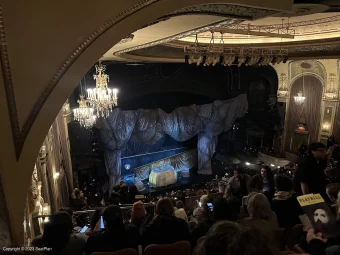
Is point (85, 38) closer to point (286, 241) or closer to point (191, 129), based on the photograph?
point (286, 241)

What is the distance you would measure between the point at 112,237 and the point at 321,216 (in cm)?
154

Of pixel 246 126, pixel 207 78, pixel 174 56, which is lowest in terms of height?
pixel 246 126

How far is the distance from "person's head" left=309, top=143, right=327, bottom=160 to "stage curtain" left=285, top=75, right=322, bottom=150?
892cm

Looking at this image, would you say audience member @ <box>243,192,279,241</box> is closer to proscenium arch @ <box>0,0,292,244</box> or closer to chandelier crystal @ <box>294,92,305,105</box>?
proscenium arch @ <box>0,0,292,244</box>

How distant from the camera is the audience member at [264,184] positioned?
4.04m

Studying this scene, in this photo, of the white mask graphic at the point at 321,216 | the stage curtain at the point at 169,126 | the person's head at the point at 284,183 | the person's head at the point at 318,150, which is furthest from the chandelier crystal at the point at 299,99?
the white mask graphic at the point at 321,216

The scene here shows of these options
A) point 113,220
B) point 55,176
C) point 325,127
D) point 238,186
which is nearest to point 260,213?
point 113,220

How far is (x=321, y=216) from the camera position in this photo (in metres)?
1.83

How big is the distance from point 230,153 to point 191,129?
283 cm

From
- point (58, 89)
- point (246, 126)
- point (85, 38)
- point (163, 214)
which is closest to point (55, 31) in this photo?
point (85, 38)

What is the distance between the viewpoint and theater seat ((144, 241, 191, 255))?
2209mm

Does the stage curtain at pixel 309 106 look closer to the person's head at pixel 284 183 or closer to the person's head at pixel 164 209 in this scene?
the person's head at pixel 284 183

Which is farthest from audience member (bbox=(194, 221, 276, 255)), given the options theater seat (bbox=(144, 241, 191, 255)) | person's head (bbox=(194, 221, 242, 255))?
theater seat (bbox=(144, 241, 191, 255))

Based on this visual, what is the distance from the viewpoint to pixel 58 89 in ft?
5.46
